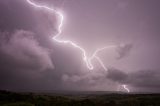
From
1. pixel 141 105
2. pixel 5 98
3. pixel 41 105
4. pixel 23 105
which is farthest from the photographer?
pixel 141 105

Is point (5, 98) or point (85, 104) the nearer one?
point (85, 104)

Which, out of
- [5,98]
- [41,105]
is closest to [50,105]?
[41,105]

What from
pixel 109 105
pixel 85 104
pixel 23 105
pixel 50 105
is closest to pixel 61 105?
pixel 50 105

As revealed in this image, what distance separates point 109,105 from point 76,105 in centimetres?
1675

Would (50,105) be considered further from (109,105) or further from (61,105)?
(109,105)

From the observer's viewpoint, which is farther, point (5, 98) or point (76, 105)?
point (5, 98)

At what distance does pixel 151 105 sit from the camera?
79.4 meters

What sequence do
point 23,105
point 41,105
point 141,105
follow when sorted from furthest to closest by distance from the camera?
point 141,105, point 41,105, point 23,105

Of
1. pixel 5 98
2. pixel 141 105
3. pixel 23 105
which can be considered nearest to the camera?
pixel 23 105

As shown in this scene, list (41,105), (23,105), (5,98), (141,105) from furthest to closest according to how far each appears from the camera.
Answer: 1. (141,105)
2. (5,98)
3. (41,105)
4. (23,105)

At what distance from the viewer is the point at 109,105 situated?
76.6 meters

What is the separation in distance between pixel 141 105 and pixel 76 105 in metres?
31.0

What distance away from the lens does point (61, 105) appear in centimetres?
6556

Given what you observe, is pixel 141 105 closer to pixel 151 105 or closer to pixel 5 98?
pixel 151 105
